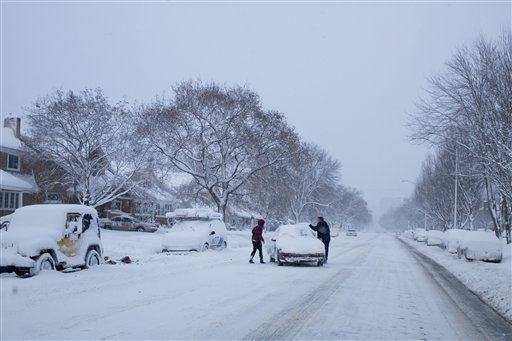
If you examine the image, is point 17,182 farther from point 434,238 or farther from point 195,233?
point 434,238

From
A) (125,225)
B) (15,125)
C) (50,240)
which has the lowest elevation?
(125,225)

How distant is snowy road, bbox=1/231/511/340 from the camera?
7707 mm

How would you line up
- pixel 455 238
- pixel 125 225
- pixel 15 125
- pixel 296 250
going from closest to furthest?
pixel 296 250
pixel 455 238
pixel 15 125
pixel 125 225

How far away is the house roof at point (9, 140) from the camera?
136ft

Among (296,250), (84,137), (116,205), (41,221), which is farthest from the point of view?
(116,205)

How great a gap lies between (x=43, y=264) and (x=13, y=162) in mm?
33647

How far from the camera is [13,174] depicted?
43000 mm

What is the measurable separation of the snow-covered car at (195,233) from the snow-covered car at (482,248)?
41.1 ft

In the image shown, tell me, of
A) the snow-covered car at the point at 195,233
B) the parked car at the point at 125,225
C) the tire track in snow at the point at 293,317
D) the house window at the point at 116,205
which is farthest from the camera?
the house window at the point at 116,205

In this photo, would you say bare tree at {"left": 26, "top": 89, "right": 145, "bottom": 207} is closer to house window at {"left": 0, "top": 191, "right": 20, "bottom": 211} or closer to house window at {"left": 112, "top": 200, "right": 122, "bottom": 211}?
house window at {"left": 0, "top": 191, "right": 20, "bottom": 211}

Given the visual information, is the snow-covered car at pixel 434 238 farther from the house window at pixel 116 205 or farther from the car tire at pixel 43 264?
the car tire at pixel 43 264

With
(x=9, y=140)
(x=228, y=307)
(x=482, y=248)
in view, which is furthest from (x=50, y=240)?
(x=9, y=140)

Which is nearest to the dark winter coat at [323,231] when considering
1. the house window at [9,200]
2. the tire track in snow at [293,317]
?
the tire track in snow at [293,317]

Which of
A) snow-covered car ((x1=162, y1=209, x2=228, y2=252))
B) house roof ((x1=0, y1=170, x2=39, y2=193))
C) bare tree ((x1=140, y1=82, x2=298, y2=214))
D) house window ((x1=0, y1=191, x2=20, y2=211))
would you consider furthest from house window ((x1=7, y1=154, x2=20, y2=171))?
snow-covered car ((x1=162, y1=209, x2=228, y2=252))
